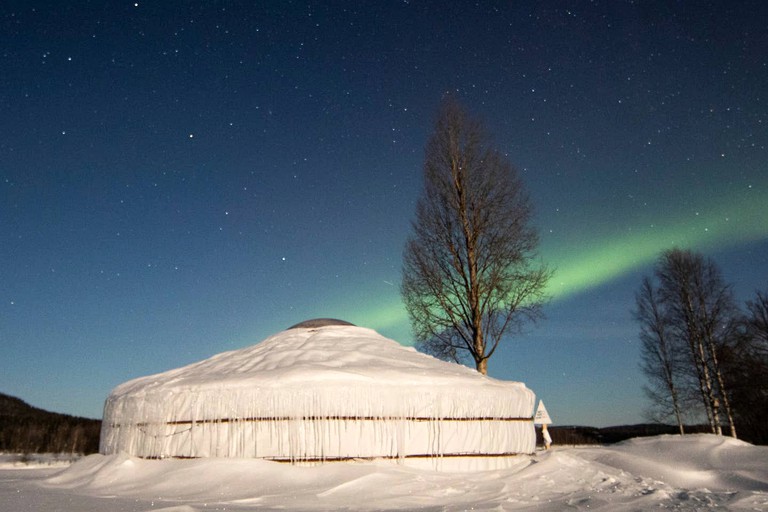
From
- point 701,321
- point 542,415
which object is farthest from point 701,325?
point 542,415

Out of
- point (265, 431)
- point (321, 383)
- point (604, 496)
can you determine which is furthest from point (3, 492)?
point (604, 496)

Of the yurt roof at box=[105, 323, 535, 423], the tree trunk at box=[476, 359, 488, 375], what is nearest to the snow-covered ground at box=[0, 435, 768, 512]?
the yurt roof at box=[105, 323, 535, 423]

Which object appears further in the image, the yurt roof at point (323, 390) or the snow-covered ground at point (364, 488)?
the yurt roof at point (323, 390)

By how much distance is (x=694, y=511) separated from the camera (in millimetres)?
2855

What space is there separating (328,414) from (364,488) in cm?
94

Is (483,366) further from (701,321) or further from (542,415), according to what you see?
(701,321)

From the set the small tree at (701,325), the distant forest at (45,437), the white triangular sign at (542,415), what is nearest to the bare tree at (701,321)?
the small tree at (701,325)

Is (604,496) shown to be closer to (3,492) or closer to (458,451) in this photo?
(458,451)

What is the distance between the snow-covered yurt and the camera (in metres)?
4.80

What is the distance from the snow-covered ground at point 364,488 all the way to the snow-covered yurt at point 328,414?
206mm

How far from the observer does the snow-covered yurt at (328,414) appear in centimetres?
480

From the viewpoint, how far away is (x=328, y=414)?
481cm

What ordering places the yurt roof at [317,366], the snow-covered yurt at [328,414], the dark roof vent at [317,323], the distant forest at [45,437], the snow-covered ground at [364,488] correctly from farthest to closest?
the distant forest at [45,437] < the dark roof vent at [317,323] < the yurt roof at [317,366] < the snow-covered yurt at [328,414] < the snow-covered ground at [364,488]

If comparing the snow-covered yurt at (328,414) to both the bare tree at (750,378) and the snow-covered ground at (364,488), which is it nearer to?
the snow-covered ground at (364,488)
